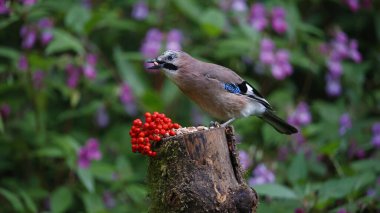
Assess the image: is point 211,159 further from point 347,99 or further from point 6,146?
point 347,99

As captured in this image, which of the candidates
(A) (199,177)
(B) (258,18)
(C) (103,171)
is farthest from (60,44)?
(A) (199,177)

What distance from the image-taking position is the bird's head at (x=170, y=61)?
15.7ft

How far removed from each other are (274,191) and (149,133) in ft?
4.15

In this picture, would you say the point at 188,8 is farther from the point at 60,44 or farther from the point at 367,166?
the point at 367,166

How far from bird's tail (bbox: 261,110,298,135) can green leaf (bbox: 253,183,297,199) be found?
808 mm

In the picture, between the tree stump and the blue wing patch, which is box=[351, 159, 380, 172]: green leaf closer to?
the blue wing patch

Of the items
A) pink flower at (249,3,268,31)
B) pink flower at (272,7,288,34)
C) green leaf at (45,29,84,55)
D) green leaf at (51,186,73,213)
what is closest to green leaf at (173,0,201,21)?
pink flower at (249,3,268,31)

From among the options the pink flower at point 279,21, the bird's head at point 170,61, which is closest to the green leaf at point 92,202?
the bird's head at point 170,61

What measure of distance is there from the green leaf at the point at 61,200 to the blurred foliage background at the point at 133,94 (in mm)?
13

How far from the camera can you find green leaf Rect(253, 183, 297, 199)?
450 centimetres

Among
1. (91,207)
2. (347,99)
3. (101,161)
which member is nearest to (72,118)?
(101,161)

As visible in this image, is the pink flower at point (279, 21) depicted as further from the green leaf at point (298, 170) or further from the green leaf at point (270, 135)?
the green leaf at point (298, 170)

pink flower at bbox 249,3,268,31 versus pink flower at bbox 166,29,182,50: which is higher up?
pink flower at bbox 249,3,268,31

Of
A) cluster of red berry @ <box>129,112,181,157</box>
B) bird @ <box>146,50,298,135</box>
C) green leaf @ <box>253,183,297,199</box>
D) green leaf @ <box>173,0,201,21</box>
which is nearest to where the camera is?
cluster of red berry @ <box>129,112,181,157</box>
